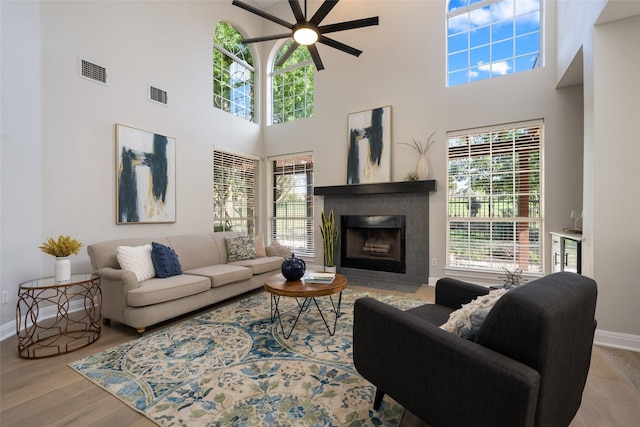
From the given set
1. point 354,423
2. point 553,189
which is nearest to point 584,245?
point 553,189

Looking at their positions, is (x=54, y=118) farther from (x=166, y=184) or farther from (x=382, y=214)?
(x=382, y=214)

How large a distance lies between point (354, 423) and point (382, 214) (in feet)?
11.8

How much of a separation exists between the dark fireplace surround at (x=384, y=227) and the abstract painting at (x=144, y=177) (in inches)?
97.3

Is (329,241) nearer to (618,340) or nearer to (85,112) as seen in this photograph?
(618,340)

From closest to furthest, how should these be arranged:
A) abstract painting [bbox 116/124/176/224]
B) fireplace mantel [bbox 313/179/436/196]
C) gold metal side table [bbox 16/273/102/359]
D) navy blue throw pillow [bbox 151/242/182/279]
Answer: gold metal side table [bbox 16/273/102/359] → navy blue throw pillow [bbox 151/242/182/279] → abstract painting [bbox 116/124/176/224] → fireplace mantel [bbox 313/179/436/196]

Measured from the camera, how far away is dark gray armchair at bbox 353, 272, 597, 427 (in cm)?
96

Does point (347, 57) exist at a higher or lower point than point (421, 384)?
higher

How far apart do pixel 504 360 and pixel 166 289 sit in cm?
273

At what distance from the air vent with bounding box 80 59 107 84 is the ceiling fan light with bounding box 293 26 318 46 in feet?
8.01

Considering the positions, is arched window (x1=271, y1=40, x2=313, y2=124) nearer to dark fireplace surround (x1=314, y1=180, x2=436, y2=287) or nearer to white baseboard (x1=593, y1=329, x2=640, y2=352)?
dark fireplace surround (x1=314, y1=180, x2=436, y2=287)

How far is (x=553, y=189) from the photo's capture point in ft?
12.2

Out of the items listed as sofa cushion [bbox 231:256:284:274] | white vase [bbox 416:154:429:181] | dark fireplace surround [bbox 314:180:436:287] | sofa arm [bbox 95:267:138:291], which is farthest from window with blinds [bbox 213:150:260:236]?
white vase [bbox 416:154:429:181]

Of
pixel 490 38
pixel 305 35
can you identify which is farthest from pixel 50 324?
pixel 490 38

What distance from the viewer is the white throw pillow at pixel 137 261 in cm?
289
